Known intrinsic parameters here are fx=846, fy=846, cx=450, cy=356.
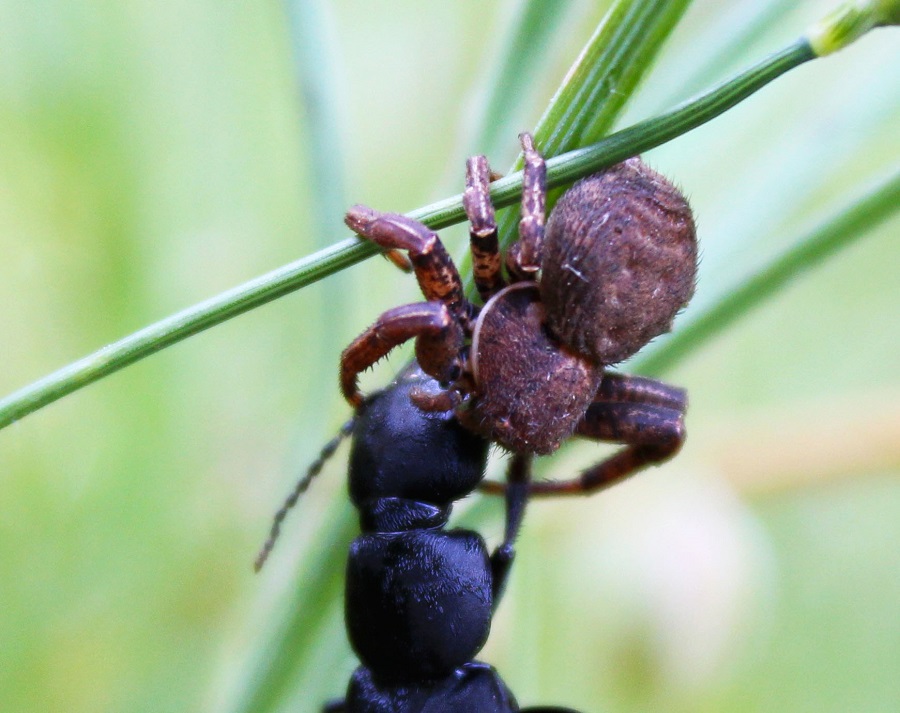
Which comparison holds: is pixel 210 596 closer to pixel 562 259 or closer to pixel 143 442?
pixel 143 442

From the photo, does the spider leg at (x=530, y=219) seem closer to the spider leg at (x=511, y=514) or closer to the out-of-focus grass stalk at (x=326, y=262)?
the out-of-focus grass stalk at (x=326, y=262)

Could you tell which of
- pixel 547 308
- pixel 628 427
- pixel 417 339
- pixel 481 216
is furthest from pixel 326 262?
pixel 628 427

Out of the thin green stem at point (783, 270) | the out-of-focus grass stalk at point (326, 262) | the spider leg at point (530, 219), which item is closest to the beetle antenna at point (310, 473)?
the spider leg at point (530, 219)

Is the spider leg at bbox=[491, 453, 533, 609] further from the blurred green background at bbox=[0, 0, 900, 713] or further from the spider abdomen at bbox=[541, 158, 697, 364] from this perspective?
the spider abdomen at bbox=[541, 158, 697, 364]

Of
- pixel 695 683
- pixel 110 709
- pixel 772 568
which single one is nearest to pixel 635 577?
pixel 695 683

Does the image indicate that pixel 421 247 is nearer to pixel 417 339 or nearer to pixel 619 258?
pixel 417 339

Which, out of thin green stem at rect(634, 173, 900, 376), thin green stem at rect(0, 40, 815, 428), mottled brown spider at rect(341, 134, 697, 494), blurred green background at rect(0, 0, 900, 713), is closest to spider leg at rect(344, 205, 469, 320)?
mottled brown spider at rect(341, 134, 697, 494)

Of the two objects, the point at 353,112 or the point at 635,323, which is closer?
the point at 635,323
